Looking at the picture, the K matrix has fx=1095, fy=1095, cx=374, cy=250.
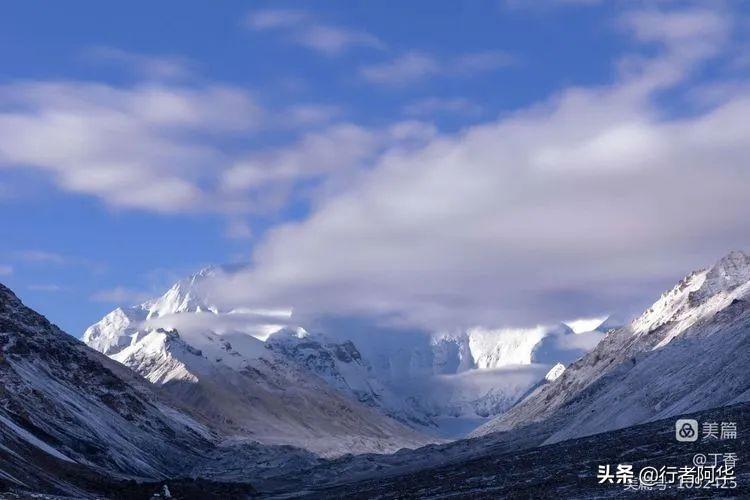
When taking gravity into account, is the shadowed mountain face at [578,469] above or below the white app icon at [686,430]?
below

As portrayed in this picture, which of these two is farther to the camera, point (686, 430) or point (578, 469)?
point (686, 430)

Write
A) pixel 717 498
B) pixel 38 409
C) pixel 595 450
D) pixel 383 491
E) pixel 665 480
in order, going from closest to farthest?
pixel 717 498 < pixel 665 480 < pixel 595 450 < pixel 383 491 < pixel 38 409

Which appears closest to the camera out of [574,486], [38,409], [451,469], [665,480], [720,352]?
[665,480]

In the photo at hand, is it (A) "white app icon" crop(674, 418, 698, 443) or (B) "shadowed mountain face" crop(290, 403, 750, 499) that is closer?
(B) "shadowed mountain face" crop(290, 403, 750, 499)

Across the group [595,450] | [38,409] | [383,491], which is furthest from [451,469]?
[38,409]

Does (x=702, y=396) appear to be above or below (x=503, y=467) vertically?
above

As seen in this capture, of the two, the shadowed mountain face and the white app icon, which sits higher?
the white app icon

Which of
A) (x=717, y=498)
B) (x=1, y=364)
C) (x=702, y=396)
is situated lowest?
→ (x=717, y=498)

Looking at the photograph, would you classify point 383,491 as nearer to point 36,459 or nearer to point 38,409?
point 36,459

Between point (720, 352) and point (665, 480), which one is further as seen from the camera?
point (720, 352)

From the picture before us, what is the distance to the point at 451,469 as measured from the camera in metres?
115

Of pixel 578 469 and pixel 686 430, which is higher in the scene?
pixel 686 430

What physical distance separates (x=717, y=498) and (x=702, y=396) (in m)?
59.1

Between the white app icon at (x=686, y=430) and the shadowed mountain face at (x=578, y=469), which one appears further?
the white app icon at (x=686, y=430)
